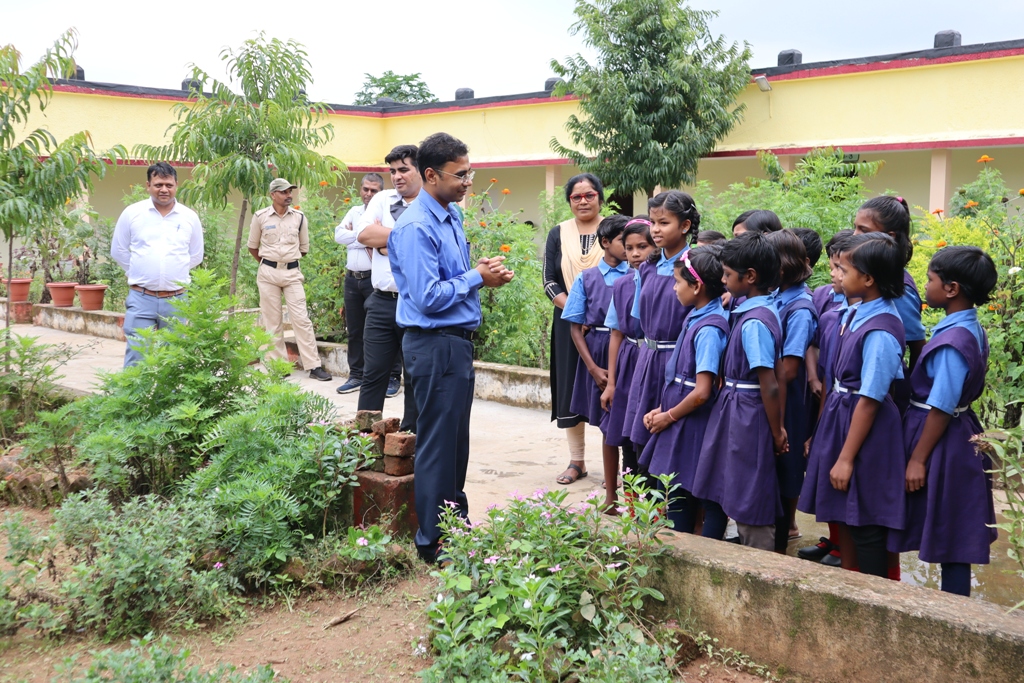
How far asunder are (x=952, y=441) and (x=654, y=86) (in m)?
14.7

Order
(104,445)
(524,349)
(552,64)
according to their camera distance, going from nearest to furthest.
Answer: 1. (104,445)
2. (524,349)
3. (552,64)

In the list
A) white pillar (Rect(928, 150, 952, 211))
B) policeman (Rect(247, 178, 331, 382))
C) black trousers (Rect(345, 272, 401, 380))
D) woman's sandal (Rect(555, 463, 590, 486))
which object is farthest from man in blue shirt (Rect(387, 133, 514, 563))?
white pillar (Rect(928, 150, 952, 211))

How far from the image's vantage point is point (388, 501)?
13.8ft

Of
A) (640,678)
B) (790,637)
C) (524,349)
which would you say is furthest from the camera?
(524,349)

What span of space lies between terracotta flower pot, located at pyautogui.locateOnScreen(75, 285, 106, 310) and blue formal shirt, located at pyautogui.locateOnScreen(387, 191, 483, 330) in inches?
441

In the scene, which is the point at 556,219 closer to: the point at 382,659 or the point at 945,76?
the point at 382,659

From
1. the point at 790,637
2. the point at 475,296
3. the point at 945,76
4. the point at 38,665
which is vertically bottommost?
the point at 38,665

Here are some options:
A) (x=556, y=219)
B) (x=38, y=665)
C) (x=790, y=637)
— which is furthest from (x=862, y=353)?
(x=556, y=219)

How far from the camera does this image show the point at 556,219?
386 inches

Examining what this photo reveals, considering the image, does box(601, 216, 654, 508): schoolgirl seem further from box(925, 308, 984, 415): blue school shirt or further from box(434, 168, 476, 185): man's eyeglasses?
box(925, 308, 984, 415): blue school shirt

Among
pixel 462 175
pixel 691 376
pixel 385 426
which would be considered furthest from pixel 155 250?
pixel 691 376

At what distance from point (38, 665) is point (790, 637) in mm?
2636

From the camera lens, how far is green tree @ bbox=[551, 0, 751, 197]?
17031 millimetres

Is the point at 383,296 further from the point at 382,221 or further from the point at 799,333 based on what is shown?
the point at 799,333
